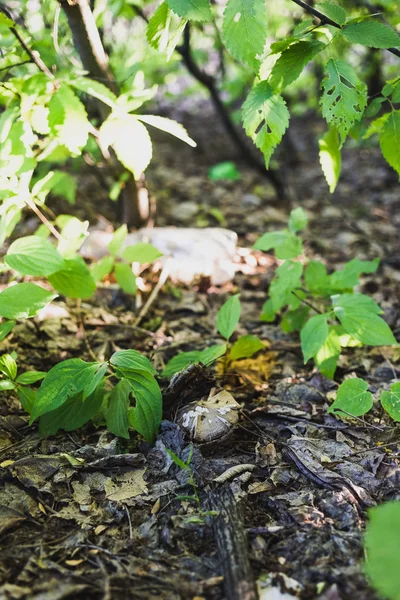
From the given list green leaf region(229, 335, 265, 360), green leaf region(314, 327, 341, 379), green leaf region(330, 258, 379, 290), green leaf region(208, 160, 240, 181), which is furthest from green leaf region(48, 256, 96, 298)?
green leaf region(208, 160, 240, 181)

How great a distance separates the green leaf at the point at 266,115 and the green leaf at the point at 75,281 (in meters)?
0.97

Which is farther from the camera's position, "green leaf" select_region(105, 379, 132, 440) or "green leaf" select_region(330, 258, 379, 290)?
"green leaf" select_region(330, 258, 379, 290)

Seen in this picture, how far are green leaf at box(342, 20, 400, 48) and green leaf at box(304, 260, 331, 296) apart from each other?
1111 mm

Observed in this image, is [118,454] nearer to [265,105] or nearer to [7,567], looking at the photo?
[7,567]

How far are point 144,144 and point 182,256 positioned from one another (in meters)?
1.29

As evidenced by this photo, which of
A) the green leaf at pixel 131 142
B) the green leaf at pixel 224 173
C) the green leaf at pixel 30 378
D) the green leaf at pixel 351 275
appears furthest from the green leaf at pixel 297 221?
the green leaf at pixel 224 173

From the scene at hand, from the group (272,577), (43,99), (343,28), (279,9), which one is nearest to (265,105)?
(343,28)

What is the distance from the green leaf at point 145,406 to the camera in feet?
5.44

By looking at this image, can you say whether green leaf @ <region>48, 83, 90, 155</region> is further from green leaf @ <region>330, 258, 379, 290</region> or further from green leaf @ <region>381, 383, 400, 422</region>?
green leaf @ <region>381, 383, 400, 422</region>

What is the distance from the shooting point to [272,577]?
122 centimetres

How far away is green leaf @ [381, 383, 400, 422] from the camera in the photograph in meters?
1.58

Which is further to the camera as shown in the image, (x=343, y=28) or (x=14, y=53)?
(x=14, y=53)

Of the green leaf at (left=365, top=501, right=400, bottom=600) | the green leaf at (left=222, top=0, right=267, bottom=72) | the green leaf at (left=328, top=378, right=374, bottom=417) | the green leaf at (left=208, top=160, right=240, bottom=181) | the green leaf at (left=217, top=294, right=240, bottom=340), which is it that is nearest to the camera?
the green leaf at (left=365, top=501, right=400, bottom=600)

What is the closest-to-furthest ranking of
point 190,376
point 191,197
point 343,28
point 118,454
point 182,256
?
point 343,28
point 118,454
point 190,376
point 182,256
point 191,197
